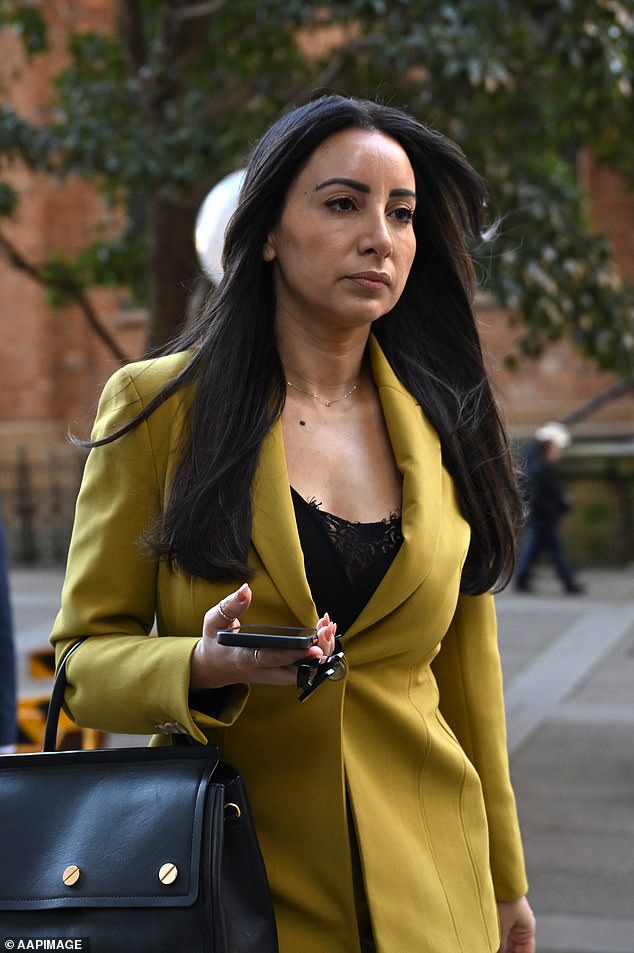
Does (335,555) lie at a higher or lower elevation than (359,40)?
lower

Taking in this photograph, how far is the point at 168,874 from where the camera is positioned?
76.4 inches

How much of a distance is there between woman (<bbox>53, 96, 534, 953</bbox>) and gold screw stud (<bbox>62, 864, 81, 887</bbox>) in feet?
0.81

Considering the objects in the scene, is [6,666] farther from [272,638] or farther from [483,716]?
[272,638]

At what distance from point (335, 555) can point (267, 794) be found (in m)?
0.38

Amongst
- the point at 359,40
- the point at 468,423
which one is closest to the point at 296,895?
the point at 468,423

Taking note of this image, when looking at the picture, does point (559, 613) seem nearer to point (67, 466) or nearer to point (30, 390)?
point (67, 466)

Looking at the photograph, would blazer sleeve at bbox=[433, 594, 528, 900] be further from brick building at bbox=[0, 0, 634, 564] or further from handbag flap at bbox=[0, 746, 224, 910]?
brick building at bbox=[0, 0, 634, 564]

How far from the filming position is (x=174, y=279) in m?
9.35

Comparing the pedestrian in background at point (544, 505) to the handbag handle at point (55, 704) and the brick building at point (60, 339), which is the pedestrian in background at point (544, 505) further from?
the handbag handle at point (55, 704)

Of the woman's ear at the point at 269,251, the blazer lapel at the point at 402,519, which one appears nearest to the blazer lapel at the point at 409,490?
the blazer lapel at the point at 402,519

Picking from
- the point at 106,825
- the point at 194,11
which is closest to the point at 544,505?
the point at 194,11

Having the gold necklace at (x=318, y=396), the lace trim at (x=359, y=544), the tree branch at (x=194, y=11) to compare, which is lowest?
the lace trim at (x=359, y=544)

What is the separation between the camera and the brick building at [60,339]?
23938 millimetres

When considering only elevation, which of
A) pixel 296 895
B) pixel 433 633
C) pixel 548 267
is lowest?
pixel 296 895
